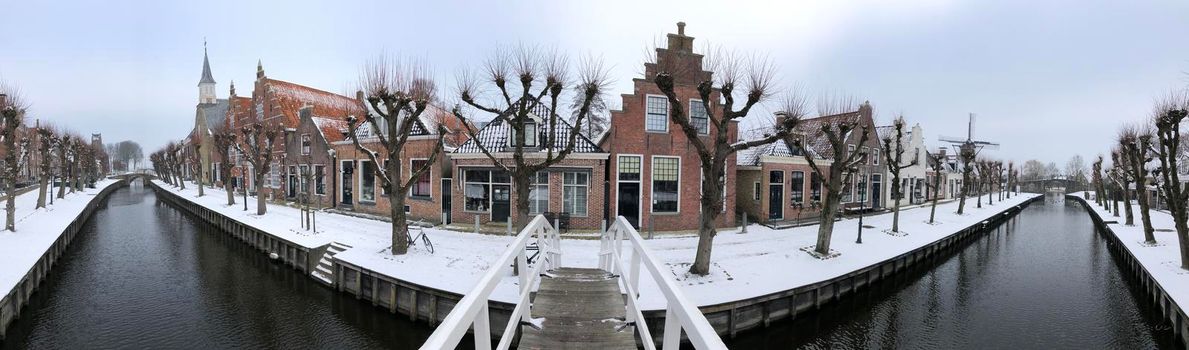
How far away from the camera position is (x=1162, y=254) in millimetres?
17094

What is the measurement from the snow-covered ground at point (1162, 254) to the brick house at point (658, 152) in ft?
41.3

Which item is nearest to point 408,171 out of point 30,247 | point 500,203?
point 500,203

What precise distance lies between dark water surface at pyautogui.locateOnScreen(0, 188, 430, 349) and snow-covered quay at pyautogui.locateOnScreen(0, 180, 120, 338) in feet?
1.39

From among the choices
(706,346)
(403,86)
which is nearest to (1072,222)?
(403,86)

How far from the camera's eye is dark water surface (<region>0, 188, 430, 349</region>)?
10.5 meters

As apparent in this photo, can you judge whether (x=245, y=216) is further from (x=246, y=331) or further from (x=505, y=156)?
(x=246, y=331)

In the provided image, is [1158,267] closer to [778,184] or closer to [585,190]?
[778,184]

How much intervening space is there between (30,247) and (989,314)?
90.6 ft

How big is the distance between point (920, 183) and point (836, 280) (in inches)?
1298

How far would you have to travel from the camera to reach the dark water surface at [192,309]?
34.6 ft

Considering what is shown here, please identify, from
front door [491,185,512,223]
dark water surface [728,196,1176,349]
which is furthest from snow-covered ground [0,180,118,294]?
dark water surface [728,196,1176,349]

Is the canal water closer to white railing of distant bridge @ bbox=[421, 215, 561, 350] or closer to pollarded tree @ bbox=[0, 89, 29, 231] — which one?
pollarded tree @ bbox=[0, 89, 29, 231]

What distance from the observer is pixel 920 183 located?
39750 mm

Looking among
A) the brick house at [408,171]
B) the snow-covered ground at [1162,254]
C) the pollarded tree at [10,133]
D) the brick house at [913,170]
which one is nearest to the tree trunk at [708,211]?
the snow-covered ground at [1162,254]
